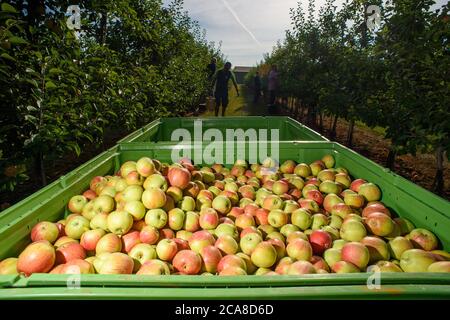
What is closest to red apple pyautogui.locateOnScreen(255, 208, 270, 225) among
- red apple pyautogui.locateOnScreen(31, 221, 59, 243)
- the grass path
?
red apple pyautogui.locateOnScreen(31, 221, 59, 243)

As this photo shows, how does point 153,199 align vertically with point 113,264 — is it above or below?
above

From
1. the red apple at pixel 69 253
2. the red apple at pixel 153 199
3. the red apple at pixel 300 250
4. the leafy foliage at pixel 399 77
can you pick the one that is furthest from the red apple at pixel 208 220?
the leafy foliage at pixel 399 77

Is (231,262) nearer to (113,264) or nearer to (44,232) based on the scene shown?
(113,264)

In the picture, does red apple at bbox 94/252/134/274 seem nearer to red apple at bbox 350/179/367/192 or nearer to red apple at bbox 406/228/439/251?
red apple at bbox 406/228/439/251

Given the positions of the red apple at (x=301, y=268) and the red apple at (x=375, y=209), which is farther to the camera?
the red apple at (x=375, y=209)

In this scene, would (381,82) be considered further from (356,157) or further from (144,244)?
(144,244)

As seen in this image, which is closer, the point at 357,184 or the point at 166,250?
the point at 166,250

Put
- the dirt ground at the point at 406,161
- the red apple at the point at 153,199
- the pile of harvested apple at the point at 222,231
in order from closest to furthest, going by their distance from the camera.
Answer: the pile of harvested apple at the point at 222,231
the red apple at the point at 153,199
the dirt ground at the point at 406,161

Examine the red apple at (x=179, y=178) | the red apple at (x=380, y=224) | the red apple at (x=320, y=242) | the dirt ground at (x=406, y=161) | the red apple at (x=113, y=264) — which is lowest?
the dirt ground at (x=406, y=161)

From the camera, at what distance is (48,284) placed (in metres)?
1.12

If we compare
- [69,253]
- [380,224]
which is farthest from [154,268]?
[380,224]

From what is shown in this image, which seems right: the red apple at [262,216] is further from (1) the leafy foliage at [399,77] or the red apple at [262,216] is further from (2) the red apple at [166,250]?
(1) the leafy foliage at [399,77]
